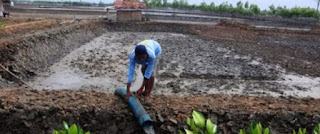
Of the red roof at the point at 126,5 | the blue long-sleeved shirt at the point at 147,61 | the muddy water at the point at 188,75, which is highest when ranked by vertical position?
the red roof at the point at 126,5

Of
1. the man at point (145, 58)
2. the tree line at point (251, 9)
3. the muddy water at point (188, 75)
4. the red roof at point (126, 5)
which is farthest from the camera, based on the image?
the tree line at point (251, 9)

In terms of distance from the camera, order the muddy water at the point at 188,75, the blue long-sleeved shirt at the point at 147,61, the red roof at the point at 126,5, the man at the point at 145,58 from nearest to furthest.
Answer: the man at the point at 145,58 < the blue long-sleeved shirt at the point at 147,61 < the muddy water at the point at 188,75 < the red roof at the point at 126,5

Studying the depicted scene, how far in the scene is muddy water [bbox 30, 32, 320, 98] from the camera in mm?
11227

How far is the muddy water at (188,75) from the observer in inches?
442

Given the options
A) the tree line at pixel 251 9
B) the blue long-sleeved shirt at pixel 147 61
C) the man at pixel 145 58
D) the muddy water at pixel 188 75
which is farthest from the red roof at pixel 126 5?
the blue long-sleeved shirt at pixel 147 61

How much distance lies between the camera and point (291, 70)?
1447 cm

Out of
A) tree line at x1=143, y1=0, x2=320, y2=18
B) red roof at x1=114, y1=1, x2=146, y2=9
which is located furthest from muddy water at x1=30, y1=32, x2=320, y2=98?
tree line at x1=143, y1=0, x2=320, y2=18

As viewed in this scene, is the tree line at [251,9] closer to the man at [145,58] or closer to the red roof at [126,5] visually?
the red roof at [126,5]

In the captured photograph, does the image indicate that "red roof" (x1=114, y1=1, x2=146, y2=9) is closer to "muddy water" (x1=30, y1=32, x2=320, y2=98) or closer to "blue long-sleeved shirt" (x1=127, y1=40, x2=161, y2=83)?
"muddy water" (x1=30, y1=32, x2=320, y2=98)

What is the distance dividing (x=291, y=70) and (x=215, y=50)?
5.26m

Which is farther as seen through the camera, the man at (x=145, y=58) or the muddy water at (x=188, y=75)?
the muddy water at (x=188, y=75)

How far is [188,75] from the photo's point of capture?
12719 mm

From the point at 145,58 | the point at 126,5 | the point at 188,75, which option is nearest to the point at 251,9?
the point at 126,5

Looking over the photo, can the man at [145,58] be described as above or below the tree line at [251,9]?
below
